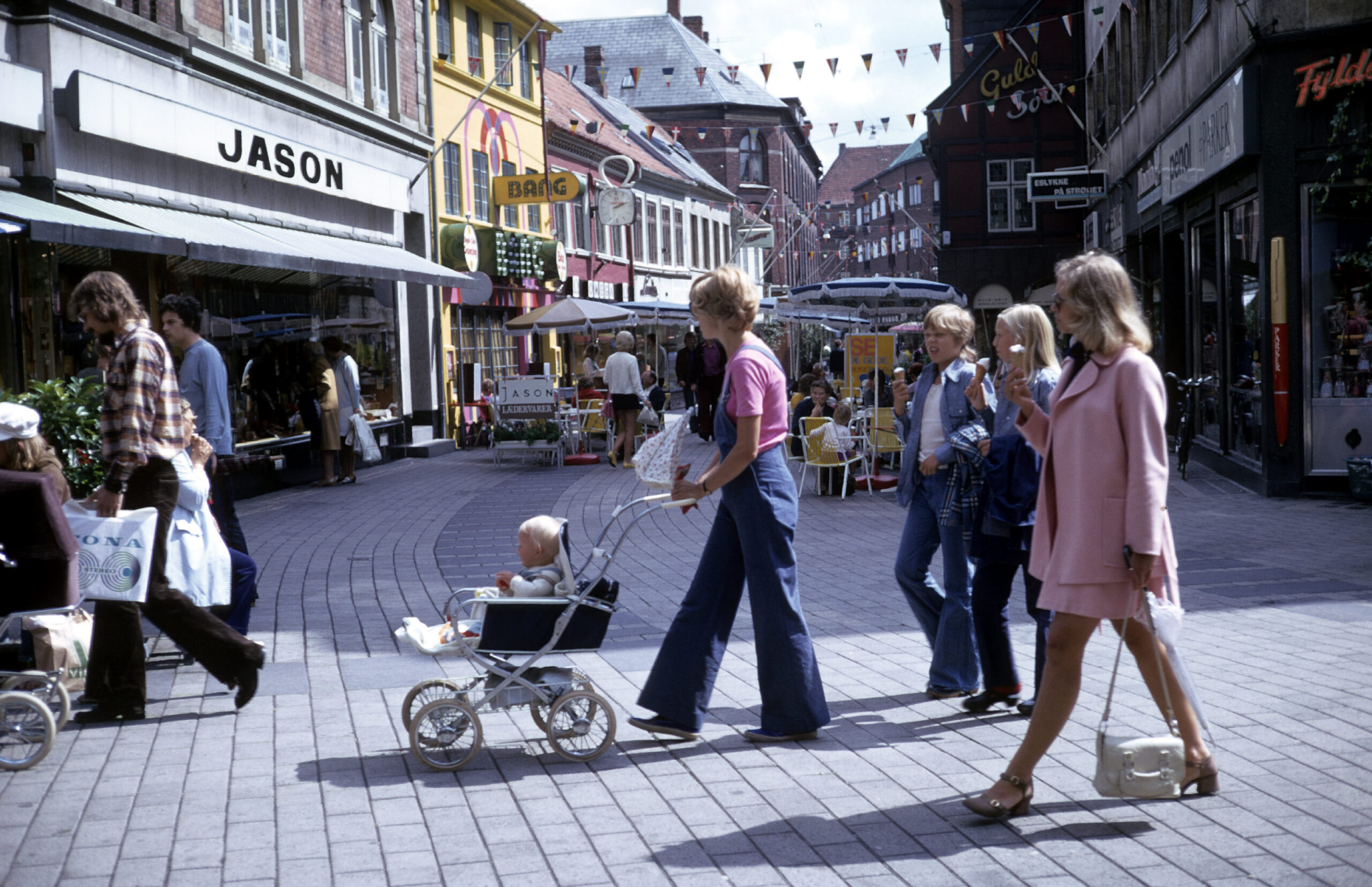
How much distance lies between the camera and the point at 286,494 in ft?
54.7

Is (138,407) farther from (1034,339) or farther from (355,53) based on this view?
(355,53)

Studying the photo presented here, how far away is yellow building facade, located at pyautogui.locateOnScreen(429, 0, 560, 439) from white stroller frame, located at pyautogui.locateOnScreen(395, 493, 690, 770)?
19.3 meters

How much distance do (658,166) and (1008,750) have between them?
4415cm

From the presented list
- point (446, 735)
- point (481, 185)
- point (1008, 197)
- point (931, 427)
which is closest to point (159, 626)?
point (446, 735)

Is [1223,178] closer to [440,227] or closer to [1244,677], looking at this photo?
[1244,677]

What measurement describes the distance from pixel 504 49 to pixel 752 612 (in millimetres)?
26610

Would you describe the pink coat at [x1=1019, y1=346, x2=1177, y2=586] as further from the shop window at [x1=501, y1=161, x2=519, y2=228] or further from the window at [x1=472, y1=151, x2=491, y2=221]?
the shop window at [x1=501, y1=161, x2=519, y2=228]

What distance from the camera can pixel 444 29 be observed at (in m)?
26.7

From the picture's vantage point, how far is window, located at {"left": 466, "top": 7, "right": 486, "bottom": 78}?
27.9 meters

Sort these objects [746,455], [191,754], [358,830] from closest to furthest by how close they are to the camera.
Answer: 1. [358,830]
2. [746,455]
3. [191,754]

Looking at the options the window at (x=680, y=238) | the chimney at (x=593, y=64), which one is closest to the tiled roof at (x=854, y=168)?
the chimney at (x=593, y=64)

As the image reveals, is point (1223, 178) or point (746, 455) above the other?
point (1223, 178)

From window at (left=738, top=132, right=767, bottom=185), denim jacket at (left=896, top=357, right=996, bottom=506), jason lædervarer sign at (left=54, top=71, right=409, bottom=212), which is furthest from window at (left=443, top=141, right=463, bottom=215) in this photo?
window at (left=738, top=132, right=767, bottom=185)

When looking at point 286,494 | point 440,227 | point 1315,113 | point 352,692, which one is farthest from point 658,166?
point 352,692
